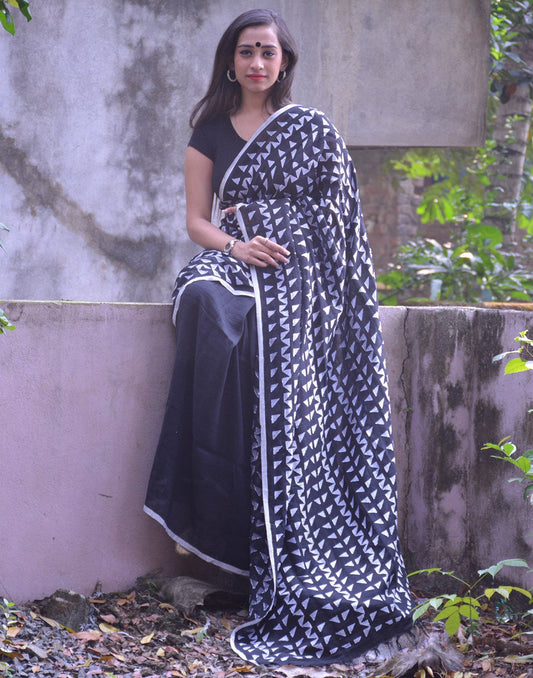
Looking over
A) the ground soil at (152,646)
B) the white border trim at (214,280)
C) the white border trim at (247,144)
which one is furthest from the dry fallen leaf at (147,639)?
→ the white border trim at (247,144)

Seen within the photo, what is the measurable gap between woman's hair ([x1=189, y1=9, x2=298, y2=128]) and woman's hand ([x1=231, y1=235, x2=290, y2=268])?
53 centimetres

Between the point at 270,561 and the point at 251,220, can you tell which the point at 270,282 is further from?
the point at 270,561

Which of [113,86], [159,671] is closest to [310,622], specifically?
[159,671]

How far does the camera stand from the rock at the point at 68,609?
9.48 feet

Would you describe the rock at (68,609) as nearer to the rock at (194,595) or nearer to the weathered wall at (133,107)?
the rock at (194,595)

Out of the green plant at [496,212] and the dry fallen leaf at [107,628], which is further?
the green plant at [496,212]

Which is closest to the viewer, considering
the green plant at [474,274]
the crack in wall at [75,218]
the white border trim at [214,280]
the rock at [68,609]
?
the rock at [68,609]

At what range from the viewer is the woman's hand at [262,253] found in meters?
3.21

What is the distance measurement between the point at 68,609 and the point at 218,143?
1.62 m

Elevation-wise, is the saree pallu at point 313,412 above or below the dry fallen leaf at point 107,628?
above

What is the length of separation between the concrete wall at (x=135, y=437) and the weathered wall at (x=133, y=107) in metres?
1.45

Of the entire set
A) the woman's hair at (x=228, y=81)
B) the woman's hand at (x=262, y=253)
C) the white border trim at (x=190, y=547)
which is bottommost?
the white border trim at (x=190, y=547)

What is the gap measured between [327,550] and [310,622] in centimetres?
28

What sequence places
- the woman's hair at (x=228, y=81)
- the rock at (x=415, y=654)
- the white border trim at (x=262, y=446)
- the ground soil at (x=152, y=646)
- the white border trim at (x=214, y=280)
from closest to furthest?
the ground soil at (x=152, y=646) → the rock at (x=415, y=654) → the white border trim at (x=262, y=446) → the white border trim at (x=214, y=280) → the woman's hair at (x=228, y=81)
